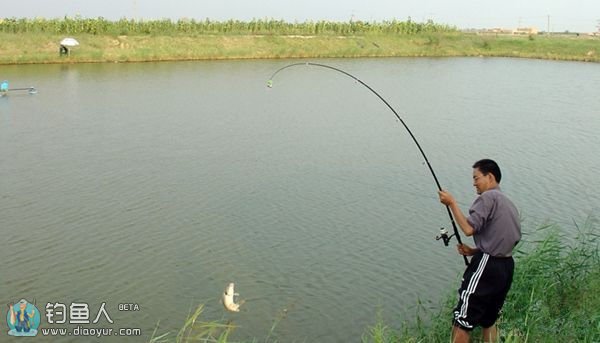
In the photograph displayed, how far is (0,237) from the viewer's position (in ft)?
26.2

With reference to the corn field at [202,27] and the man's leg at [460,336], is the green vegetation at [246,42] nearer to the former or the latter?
the corn field at [202,27]

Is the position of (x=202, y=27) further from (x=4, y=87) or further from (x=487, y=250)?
(x=487, y=250)

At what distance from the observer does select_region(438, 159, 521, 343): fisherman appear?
4180mm

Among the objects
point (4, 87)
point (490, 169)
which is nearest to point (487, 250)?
point (490, 169)

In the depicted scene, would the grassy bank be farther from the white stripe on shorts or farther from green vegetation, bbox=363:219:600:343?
the white stripe on shorts

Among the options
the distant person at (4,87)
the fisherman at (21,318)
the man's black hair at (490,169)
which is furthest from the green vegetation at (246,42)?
the man's black hair at (490,169)

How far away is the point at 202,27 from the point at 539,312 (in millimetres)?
41033

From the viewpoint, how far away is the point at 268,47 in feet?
130

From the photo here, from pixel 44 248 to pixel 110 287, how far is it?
4.78ft

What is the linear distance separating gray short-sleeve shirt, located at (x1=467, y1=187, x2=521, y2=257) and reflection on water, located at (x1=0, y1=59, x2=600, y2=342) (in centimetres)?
212

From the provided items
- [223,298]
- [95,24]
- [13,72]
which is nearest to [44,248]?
[223,298]

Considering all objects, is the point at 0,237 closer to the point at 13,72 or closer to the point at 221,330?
the point at 221,330

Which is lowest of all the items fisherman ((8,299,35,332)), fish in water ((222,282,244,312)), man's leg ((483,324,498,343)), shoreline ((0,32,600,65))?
fisherman ((8,299,35,332))

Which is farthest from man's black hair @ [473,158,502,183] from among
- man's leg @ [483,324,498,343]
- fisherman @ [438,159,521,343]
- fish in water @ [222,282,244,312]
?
fish in water @ [222,282,244,312]
